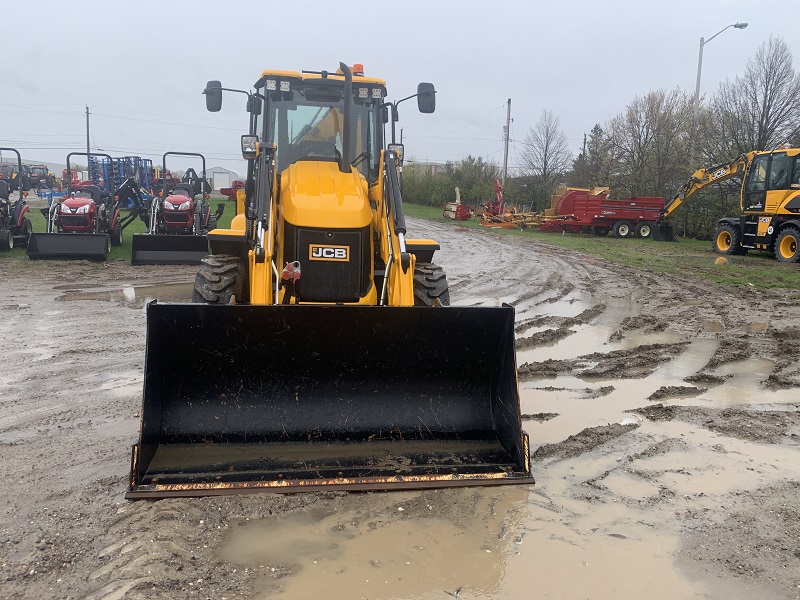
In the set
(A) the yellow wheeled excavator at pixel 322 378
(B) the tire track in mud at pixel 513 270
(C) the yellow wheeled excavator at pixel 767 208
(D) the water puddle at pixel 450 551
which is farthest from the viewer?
(C) the yellow wheeled excavator at pixel 767 208

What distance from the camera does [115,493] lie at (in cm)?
390

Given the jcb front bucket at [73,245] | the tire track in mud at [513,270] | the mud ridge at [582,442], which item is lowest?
the mud ridge at [582,442]

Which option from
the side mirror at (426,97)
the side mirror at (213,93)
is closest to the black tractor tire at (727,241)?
the side mirror at (426,97)

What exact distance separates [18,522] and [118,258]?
1309 centimetres

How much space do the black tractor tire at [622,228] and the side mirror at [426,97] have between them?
2383 cm

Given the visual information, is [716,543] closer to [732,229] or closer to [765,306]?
[765,306]

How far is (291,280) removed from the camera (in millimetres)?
5191

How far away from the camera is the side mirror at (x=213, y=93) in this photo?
6.13 metres

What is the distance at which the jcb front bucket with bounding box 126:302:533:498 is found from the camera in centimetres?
398

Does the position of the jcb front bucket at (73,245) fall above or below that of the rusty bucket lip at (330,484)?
above

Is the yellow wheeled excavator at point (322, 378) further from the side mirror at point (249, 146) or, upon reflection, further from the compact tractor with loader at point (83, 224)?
the compact tractor with loader at point (83, 224)

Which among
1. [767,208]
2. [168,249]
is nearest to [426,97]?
[168,249]

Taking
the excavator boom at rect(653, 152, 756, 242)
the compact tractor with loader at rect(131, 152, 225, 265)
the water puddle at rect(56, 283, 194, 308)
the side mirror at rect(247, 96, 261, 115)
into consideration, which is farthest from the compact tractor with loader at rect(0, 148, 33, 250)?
the excavator boom at rect(653, 152, 756, 242)

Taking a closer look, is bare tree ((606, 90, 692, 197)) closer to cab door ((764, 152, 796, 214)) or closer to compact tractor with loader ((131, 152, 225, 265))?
cab door ((764, 152, 796, 214))
